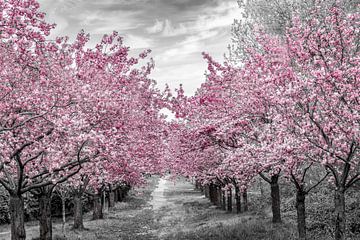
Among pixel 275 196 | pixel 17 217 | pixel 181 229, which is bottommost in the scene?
pixel 181 229

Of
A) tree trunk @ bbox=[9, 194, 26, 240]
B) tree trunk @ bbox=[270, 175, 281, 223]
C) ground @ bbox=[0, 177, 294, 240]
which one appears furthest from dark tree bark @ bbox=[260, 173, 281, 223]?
tree trunk @ bbox=[9, 194, 26, 240]

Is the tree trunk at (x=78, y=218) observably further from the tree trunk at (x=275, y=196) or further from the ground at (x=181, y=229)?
the tree trunk at (x=275, y=196)

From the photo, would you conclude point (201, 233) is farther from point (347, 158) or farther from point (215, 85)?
point (347, 158)

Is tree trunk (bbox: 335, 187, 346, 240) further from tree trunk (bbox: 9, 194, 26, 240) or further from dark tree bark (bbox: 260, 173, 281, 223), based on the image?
tree trunk (bbox: 9, 194, 26, 240)

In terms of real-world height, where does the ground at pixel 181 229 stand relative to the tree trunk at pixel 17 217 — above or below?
below

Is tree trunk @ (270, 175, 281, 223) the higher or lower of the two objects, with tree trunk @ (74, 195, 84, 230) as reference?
higher

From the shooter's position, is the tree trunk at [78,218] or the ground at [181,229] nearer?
the ground at [181,229]

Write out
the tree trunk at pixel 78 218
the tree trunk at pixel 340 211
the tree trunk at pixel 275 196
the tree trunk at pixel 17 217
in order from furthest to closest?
the tree trunk at pixel 78 218 → the tree trunk at pixel 275 196 → the tree trunk at pixel 17 217 → the tree trunk at pixel 340 211

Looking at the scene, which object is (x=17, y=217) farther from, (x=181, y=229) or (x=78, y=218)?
(x=78, y=218)

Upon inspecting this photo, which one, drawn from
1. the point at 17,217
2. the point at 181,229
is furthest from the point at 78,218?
the point at 17,217

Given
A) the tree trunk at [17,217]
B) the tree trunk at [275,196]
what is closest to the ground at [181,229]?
the tree trunk at [275,196]

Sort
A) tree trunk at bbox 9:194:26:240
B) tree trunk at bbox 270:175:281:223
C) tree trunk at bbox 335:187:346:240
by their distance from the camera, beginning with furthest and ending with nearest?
tree trunk at bbox 270:175:281:223 → tree trunk at bbox 9:194:26:240 → tree trunk at bbox 335:187:346:240

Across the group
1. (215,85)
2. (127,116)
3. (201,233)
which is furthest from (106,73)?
(201,233)

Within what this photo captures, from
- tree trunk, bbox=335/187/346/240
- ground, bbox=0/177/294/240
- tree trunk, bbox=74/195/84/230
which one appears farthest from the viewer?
tree trunk, bbox=74/195/84/230
